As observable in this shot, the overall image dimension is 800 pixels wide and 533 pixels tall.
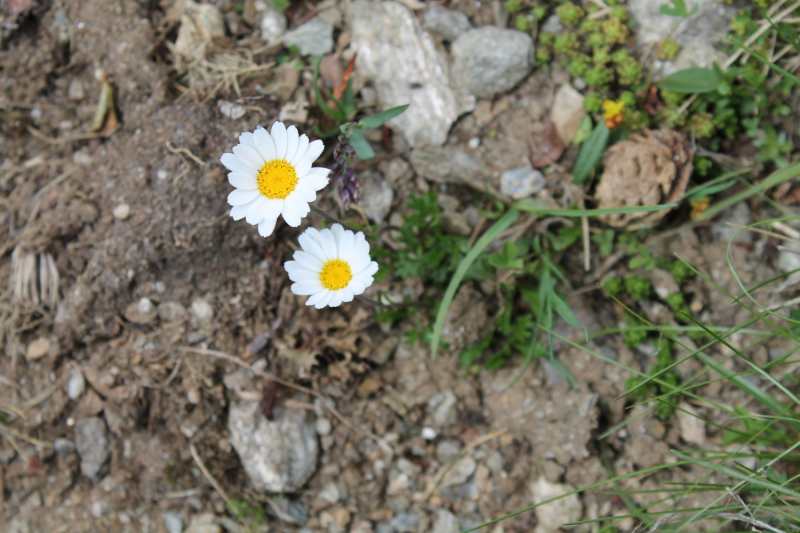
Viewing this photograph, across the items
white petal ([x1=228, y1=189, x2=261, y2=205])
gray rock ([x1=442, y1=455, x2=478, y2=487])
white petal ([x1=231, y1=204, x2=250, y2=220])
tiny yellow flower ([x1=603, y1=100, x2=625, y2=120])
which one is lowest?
gray rock ([x1=442, y1=455, x2=478, y2=487])

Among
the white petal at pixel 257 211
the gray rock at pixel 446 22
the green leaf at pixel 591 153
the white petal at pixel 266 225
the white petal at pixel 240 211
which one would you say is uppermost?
the gray rock at pixel 446 22

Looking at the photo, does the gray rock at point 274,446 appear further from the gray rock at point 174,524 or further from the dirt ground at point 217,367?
the gray rock at point 174,524

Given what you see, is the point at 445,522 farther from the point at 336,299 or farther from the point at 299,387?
the point at 336,299

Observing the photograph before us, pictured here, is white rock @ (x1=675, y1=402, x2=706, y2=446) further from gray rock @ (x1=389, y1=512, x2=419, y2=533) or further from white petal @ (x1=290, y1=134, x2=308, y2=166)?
white petal @ (x1=290, y1=134, x2=308, y2=166)

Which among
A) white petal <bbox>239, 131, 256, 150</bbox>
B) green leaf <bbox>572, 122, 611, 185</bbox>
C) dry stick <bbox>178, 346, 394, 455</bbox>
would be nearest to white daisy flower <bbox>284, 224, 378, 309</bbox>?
white petal <bbox>239, 131, 256, 150</bbox>

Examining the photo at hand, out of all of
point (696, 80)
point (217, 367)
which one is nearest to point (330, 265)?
point (217, 367)

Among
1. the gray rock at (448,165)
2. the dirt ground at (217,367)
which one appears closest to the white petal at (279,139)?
the dirt ground at (217,367)
